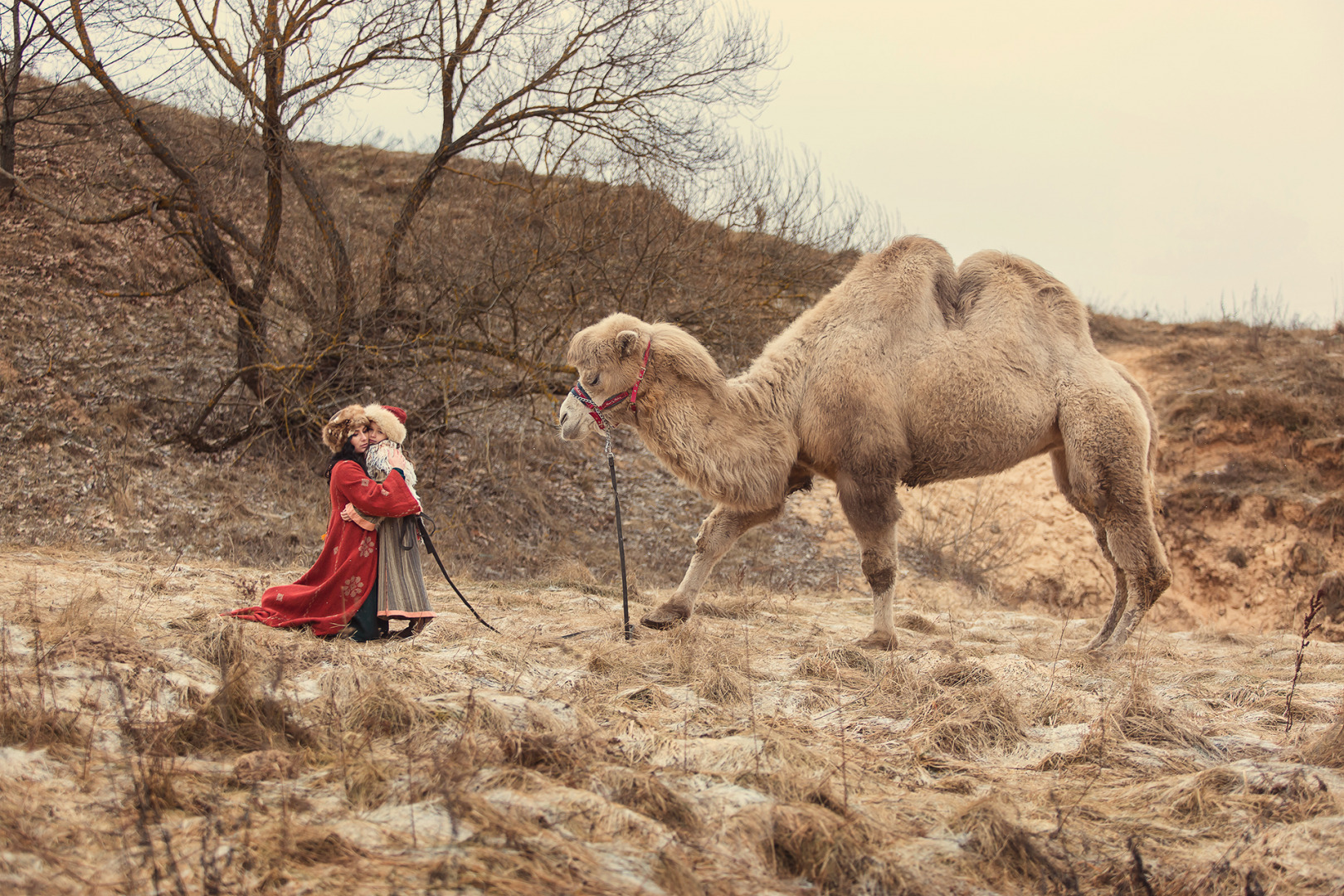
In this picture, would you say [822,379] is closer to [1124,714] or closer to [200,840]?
[1124,714]

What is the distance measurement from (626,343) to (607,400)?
374mm

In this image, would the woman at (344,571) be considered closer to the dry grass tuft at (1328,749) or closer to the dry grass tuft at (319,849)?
the dry grass tuft at (319,849)

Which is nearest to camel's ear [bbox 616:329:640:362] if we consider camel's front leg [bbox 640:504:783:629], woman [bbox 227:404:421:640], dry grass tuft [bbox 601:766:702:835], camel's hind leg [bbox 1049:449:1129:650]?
camel's front leg [bbox 640:504:783:629]

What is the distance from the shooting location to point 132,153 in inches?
500

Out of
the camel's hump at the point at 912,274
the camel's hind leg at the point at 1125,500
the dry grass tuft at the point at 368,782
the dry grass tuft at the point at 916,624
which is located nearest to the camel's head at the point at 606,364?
the camel's hump at the point at 912,274

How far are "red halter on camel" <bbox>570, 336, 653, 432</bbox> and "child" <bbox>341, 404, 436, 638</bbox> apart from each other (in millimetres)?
1080

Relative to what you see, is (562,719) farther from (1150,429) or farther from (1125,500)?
(1150,429)

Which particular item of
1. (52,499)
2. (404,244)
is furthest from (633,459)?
(52,499)

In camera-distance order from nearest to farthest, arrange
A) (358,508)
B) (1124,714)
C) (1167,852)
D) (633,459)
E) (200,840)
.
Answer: (200,840)
(1167,852)
(1124,714)
(358,508)
(633,459)

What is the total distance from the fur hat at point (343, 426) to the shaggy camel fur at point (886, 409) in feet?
3.91

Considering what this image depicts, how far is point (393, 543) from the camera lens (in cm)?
538

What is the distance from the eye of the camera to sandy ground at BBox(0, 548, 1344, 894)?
8.21 feet

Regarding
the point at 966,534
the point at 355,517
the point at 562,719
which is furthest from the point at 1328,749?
the point at 966,534

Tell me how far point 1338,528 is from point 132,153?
17.5m
